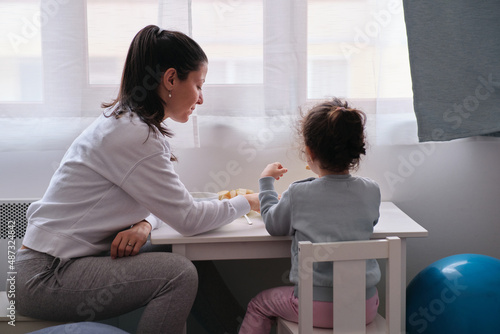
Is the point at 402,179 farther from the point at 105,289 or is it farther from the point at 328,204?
the point at 105,289

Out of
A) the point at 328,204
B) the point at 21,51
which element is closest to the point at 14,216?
the point at 21,51

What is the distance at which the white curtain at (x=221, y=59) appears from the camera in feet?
6.60

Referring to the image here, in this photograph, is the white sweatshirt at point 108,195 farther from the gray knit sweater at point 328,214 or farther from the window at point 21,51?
the window at point 21,51

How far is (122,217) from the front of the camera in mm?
1631

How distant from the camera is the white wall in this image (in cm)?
212

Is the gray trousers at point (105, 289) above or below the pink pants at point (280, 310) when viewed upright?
above

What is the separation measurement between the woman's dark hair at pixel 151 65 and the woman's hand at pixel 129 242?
28cm

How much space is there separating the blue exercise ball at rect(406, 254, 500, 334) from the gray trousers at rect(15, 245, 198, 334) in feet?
2.26

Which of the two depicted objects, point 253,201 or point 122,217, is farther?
point 253,201

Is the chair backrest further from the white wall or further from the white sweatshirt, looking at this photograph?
the white wall

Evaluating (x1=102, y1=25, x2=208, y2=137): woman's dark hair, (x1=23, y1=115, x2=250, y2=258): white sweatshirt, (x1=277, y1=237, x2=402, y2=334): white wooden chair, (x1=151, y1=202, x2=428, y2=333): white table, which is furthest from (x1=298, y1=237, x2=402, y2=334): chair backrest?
(x1=102, y1=25, x2=208, y2=137): woman's dark hair

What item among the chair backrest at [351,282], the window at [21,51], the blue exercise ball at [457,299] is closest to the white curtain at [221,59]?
the window at [21,51]

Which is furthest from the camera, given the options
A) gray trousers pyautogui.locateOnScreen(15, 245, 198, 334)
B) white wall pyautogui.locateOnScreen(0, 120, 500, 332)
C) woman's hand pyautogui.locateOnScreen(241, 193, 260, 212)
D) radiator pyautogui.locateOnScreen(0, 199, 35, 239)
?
white wall pyautogui.locateOnScreen(0, 120, 500, 332)

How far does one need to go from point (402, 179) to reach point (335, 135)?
0.72 m
